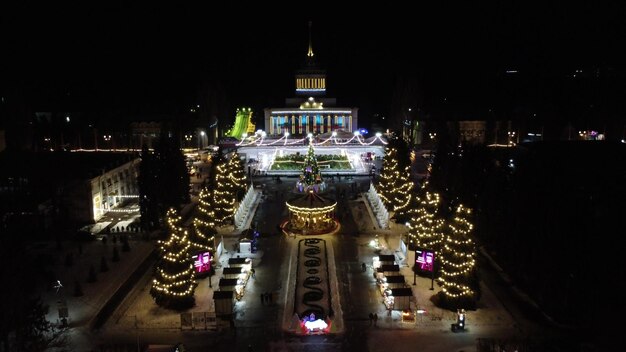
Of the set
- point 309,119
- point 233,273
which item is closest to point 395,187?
point 233,273

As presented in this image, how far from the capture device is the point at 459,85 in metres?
98.8

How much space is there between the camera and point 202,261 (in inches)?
1046

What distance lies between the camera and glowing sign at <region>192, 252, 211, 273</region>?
26328 millimetres

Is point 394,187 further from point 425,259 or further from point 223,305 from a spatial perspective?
point 223,305

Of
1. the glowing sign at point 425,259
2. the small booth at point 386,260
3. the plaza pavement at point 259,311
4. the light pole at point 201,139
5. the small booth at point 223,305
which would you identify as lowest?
A: the plaza pavement at point 259,311

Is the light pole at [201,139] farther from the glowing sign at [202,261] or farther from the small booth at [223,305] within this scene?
the small booth at [223,305]

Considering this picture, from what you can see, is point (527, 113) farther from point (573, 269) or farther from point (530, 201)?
point (573, 269)

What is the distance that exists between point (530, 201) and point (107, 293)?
2255 centimetres

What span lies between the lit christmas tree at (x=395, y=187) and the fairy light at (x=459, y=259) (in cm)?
1366

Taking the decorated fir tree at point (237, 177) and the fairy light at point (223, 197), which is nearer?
the fairy light at point (223, 197)

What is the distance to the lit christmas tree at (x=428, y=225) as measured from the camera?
27.0 metres

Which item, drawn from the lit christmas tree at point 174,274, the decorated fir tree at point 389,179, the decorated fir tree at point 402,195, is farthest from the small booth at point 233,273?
the decorated fir tree at point 389,179

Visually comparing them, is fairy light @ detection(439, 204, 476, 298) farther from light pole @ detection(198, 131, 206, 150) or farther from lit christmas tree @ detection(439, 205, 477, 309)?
light pole @ detection(198, 131, 206, 150)

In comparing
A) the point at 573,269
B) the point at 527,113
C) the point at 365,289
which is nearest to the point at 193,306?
the point at 365,289
